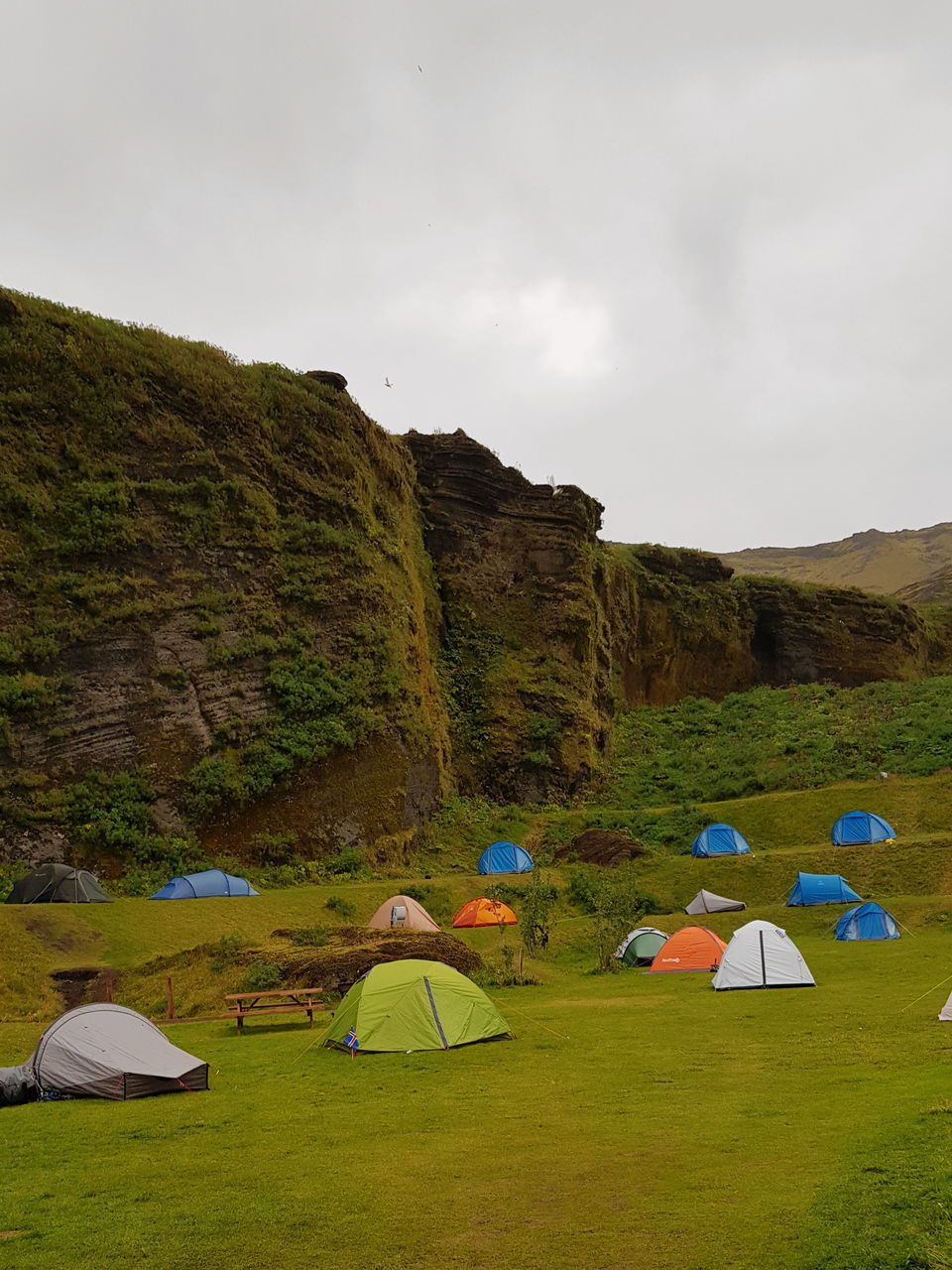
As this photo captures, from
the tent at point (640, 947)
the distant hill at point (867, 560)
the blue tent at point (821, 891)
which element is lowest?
the tent at point (640, 947)

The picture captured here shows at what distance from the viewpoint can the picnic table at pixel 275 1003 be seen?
1722 cm

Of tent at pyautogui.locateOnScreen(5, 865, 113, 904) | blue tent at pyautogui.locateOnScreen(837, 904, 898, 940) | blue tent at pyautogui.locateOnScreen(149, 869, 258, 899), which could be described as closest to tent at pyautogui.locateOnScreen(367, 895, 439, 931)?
blue tent at pyautogui.locateOnScreen(149, 869, 258, 899)

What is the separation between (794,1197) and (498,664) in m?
40.3

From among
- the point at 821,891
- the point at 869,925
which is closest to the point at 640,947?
the point at 869,925

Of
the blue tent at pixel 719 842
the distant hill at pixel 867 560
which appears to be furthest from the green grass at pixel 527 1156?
the distant hill at pixel 867 560

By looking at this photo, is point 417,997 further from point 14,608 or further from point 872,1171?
point 14,608

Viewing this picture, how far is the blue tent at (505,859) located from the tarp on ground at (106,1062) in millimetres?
23611

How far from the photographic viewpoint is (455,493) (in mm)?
49906

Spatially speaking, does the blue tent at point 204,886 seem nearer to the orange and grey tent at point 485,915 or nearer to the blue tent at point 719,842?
the orange and grey tent at point 485,915

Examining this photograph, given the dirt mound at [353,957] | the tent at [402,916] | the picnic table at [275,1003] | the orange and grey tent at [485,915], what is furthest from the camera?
the orange and grey tent at [485,915]

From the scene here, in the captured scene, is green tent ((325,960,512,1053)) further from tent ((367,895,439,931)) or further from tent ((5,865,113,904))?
tent ((5,865,113,904))

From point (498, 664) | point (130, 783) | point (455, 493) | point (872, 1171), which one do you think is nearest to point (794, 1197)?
point (872, 1171)

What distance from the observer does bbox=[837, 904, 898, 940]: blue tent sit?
2453cm

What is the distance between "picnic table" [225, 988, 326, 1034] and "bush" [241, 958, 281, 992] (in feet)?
0.79
